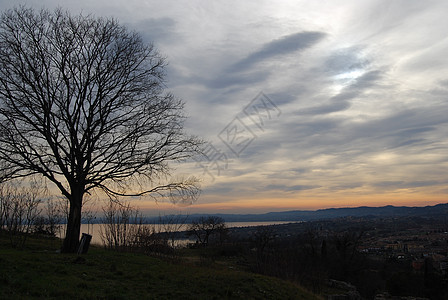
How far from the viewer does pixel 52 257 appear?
11.4 m

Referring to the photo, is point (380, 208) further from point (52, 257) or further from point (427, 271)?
point (52, 257)

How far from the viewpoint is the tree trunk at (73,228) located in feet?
44.4

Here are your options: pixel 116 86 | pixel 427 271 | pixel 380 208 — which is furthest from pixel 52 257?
pixel 380 208

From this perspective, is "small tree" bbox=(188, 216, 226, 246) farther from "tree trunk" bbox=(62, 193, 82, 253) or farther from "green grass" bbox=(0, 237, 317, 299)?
"green grass" bbox=(0, 237, 317, 299)

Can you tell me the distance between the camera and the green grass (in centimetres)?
776

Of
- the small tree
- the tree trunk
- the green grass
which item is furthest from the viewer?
the small tree

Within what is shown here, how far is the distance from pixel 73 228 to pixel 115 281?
4.97 m

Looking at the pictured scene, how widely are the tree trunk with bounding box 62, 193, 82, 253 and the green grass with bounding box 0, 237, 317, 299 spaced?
64.9 inches

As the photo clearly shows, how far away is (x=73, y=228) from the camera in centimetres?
1355

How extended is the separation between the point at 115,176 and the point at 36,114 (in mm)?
3847

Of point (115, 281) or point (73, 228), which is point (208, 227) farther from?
point (115, 281)

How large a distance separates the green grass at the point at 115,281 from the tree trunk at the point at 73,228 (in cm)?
165

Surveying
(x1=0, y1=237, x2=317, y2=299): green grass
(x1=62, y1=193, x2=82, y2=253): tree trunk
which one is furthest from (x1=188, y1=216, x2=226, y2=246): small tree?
(x1=0, y1=237, x2=317, y2=299): green grass

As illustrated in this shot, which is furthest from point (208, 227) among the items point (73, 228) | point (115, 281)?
point (115, 281)
